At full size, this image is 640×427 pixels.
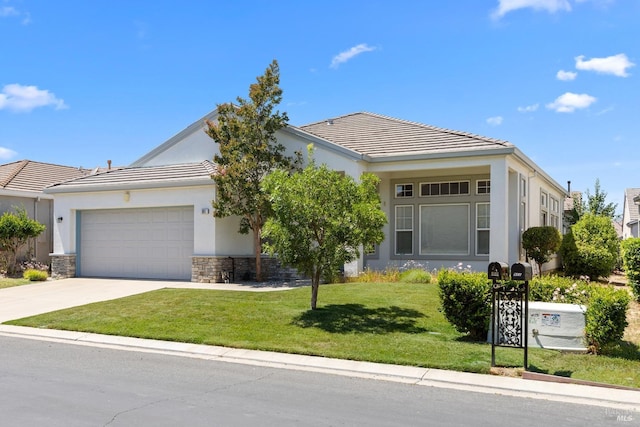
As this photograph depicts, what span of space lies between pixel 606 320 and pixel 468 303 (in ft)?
7.12

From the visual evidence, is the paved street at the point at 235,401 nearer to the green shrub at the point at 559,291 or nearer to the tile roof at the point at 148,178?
the green shrub at the point at 559,291

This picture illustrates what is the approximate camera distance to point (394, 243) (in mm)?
19812

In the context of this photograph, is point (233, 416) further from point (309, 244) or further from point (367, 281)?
point (367, 281)

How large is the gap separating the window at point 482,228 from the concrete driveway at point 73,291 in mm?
6606

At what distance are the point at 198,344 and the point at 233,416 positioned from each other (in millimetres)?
4459

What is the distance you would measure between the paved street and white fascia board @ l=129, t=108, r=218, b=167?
42.7ft

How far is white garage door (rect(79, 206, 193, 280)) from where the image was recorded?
19328 millimetres

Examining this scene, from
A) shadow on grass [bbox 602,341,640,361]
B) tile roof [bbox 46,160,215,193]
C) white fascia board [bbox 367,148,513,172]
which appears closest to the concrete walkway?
shadow on grass [bbox 602,341,640,361]

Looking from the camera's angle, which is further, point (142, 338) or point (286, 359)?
point (142, 338)

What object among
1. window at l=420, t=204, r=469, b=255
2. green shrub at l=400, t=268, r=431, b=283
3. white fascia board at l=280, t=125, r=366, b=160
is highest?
white fascia board at l=280, t=125, r=366, b=160

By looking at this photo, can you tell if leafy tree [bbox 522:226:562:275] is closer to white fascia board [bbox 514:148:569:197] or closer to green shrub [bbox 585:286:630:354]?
white fascia board [bbox 514:148:569:197]

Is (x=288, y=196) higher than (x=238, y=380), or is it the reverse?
(x=288, y=196)

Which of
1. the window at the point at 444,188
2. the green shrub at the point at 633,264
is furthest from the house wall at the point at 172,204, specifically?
the green shrub at the point at 633,264

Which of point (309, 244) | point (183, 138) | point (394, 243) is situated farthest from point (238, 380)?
point (183, 138)
